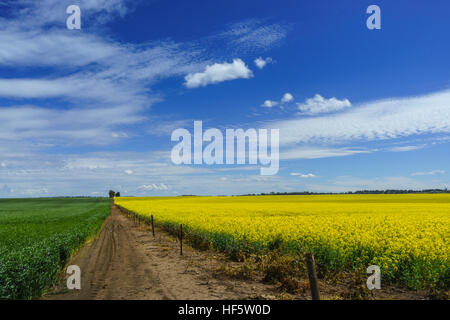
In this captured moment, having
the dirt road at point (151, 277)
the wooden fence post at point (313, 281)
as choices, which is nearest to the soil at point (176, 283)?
the dirt road at point (151, 277)

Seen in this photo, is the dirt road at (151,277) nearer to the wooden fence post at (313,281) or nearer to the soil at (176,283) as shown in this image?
the soil at (176,283)

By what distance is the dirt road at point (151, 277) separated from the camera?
1012 cm

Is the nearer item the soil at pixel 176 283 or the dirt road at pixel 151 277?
the soil at pixel 176 283

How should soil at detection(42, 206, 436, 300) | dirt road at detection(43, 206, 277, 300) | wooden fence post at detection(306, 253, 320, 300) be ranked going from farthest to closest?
dirt road at detection(43, 206, 277, 300) → soil at detection(42, 206, 436, 300) → wooden fence post at detection(306, 253, 320, 300)

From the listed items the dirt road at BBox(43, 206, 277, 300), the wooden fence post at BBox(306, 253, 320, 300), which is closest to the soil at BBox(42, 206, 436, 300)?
the dirt road at BBox(43, 206, 277, 300)

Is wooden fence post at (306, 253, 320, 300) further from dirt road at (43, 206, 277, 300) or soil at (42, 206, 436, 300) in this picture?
dirt road at (43, 206, 277, 300)

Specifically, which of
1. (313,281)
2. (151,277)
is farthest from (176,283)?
(313,281)

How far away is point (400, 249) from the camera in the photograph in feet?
37.8

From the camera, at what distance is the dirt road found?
33.2 ft
